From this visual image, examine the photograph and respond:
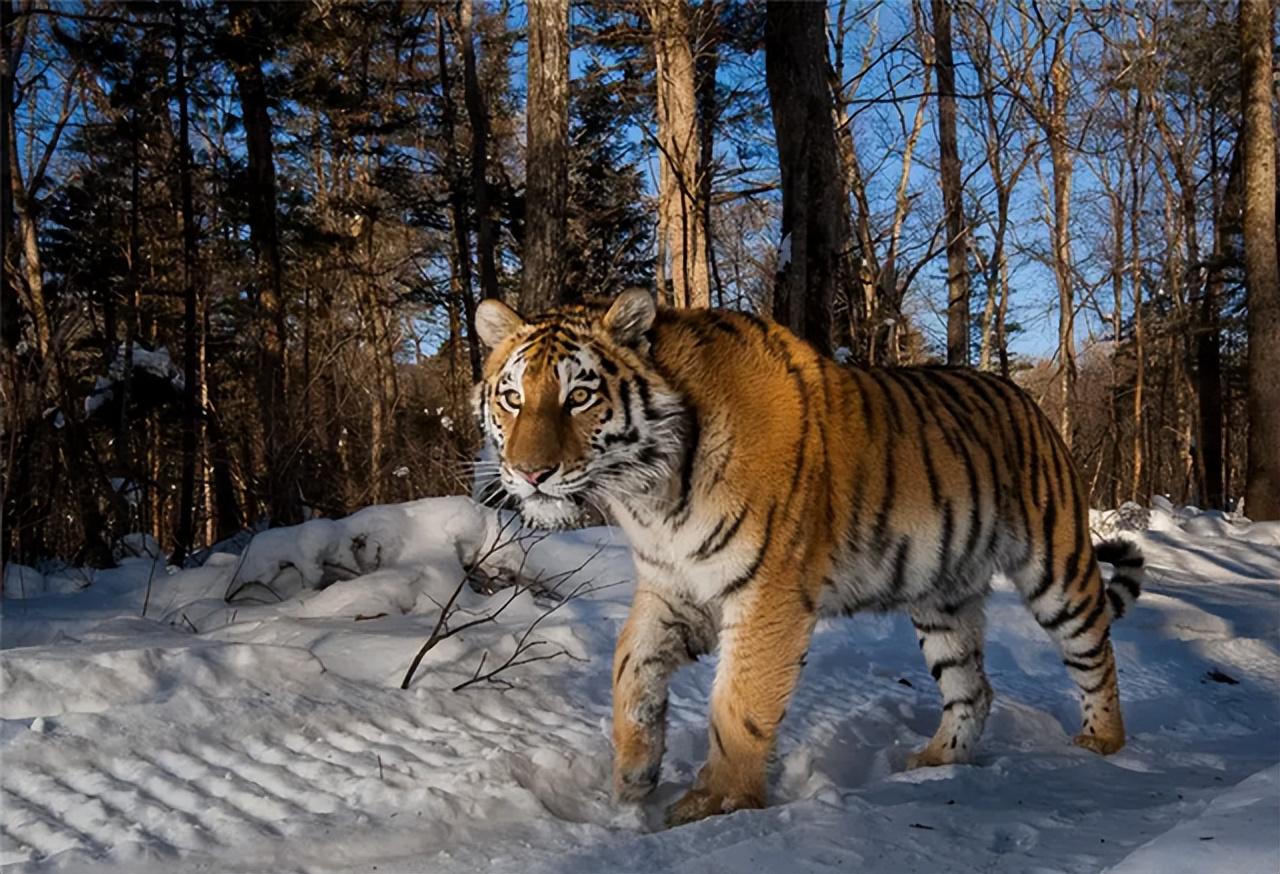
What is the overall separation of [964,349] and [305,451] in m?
12.0

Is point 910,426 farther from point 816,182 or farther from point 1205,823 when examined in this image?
point 816,182

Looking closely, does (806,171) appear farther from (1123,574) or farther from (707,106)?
(707,106)

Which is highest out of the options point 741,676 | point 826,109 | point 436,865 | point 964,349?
point 826,109

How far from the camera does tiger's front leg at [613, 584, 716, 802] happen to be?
10.1 feet

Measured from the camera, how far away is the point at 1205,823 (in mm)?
2131

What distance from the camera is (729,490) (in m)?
3.01

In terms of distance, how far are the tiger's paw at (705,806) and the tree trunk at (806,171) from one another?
605 centimetres

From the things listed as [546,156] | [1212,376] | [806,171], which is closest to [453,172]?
[546,156]

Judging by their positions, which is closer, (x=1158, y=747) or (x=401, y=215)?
(x=1158, y=747)

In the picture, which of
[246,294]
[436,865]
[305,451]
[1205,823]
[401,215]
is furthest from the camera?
[401,215]

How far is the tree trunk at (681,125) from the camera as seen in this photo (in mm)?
16562

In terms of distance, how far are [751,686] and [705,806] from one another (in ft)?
1.24

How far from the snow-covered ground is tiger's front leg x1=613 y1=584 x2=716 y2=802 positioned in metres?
0.12

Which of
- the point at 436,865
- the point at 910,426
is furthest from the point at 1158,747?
the point at 436,865
